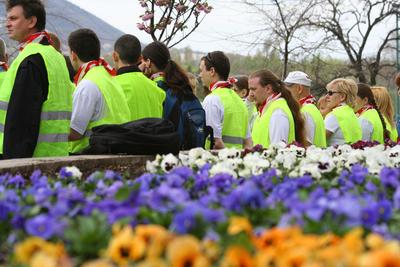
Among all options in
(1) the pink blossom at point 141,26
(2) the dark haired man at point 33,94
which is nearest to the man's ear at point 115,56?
(2) the dark haired man at point 33,94

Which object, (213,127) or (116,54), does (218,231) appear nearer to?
(116,54)

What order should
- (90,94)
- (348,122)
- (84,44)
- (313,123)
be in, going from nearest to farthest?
(90,94)
(84,44)
(313,123)
(348,122)

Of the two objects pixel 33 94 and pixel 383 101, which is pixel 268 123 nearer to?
pixel 33 94

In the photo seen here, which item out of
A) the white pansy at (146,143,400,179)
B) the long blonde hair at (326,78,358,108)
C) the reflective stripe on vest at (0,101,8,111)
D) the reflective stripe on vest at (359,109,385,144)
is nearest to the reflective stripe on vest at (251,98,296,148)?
the long blonde hair at (326,78,358,108)

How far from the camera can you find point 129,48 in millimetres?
7086

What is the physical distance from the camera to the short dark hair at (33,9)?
6.16m

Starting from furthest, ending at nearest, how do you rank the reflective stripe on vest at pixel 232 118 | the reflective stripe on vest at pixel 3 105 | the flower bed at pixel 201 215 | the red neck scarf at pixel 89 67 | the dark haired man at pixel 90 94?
the reflective stripe on vest at pixel 232 118 < the red neck scarf at pixel 89 67 < the dark haired man at pixel 90 94 < the reflective stripe on vest at pixel 3 105 < the flower bed at pixel 201 215

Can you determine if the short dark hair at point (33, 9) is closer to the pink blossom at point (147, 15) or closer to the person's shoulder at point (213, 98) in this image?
the person's shoulder at point (213, 98)

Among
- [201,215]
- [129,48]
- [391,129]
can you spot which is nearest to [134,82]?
[129,48]

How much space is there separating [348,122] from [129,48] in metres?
3.40

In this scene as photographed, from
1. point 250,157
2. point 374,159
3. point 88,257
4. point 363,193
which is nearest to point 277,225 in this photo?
point 88,257

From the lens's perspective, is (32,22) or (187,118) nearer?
(32,22)

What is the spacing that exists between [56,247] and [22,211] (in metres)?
0.57

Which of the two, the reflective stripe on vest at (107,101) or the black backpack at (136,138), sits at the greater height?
the reflective stripe on vest at (107,101)
